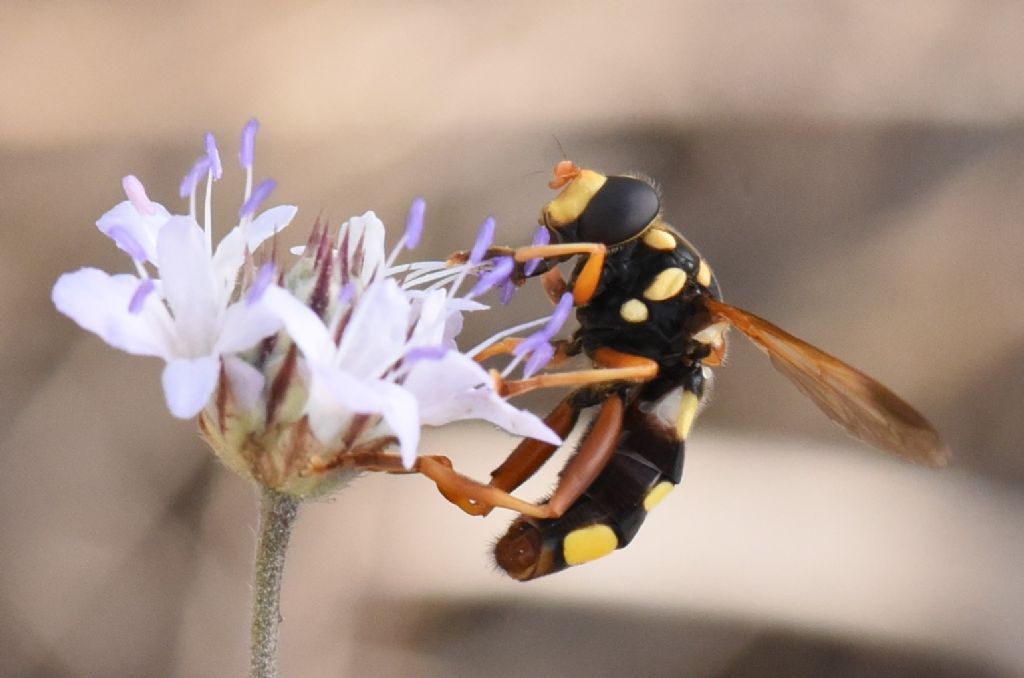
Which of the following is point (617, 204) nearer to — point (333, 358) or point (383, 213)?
point (333, 358)

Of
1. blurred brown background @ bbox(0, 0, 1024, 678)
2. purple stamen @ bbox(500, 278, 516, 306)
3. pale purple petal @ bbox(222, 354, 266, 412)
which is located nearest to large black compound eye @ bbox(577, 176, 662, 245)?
purple stamen @ bbox(500, 278, 516, 306)

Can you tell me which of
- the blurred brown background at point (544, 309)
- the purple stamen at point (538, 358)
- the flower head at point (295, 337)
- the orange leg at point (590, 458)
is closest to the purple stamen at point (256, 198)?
the flower head at point (295, 337)

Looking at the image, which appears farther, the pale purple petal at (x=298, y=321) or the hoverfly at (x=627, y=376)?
the hoverfly at (x=627, y=376)

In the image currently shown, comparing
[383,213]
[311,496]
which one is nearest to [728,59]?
[383,213]

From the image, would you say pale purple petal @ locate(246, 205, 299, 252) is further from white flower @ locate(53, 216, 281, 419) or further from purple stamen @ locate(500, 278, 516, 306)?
purple stamen @ locate(500, 278, 516, 306)

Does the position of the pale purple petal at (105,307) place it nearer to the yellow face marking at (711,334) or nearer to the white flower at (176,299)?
the white flower at (176,299)

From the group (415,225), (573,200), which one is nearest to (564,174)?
(573,200)

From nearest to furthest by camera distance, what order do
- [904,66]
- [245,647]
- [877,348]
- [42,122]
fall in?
[245,647], [42,122], [877,348], [904,66]
